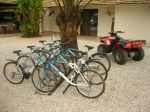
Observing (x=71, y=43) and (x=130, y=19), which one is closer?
(x=71, y=43)

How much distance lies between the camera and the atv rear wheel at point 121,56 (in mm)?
8898

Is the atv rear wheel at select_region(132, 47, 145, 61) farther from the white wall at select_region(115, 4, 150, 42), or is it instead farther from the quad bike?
the white wall at select_region(115, 4, 150, 42)

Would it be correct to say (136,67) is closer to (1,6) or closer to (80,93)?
(80,93)

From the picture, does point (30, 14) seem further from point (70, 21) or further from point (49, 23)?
point (70, 21)

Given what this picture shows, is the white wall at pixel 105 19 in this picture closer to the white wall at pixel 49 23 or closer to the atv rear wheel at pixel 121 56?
the white wall at pixel 49 23

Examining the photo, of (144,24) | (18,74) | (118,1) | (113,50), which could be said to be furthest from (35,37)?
(18,74)

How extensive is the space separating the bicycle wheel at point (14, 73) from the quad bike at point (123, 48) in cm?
370

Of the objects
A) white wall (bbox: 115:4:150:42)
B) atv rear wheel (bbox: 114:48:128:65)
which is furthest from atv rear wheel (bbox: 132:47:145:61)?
white wall (bbox: 115:4:150:42)

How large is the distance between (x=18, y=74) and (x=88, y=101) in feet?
7.80

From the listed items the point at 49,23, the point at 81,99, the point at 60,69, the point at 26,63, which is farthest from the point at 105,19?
the point at 81,99

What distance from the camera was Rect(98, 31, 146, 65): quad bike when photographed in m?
8.91

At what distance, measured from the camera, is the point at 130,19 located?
15.9 metres

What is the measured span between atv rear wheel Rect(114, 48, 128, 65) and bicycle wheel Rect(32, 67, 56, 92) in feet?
11.5

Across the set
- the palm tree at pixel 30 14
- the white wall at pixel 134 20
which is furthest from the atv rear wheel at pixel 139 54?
the palm tree at pixel 30 14
